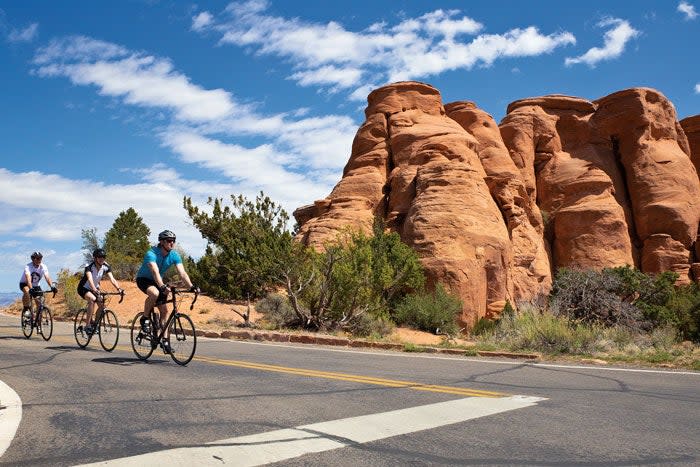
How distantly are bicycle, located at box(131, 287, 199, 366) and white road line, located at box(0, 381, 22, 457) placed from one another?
2735 millimetres

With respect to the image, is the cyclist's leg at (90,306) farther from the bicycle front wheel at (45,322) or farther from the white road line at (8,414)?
the white road line at (8,414)

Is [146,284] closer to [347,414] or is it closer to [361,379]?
[361,379]

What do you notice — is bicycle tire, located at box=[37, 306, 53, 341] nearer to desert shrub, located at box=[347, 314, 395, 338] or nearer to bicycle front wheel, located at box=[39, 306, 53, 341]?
bicycle front wheel, located at box=[39, 306, 53, 341]

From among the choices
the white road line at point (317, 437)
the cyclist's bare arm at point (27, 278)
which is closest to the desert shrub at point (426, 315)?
the cyclist's bare arm at point (27, 278)

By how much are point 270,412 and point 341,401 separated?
36.0 inches

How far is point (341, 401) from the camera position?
6.43m

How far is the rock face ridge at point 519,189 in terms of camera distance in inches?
1379

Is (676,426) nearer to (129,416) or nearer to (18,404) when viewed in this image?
(129,416)

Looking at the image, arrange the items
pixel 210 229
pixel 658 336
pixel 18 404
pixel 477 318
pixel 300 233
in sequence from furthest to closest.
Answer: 1. pixel 300 233
2. pixel 210 229
3. pixel 477 318
4. pixel 658 336
5. pixel 18 404

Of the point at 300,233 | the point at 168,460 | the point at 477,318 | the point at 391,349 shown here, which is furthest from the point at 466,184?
the point at 168,460

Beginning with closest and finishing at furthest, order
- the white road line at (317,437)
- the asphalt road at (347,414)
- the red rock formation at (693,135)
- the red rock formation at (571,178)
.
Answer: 1. the white road line at (317,437)
2. the asphalt road at (347,414)
3. the red rock formation at (571,178)
4. the red rock formation at (693,135)

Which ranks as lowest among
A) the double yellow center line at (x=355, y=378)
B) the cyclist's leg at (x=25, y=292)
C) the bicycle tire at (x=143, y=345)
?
the double yellow center line at (x=355, y=378)

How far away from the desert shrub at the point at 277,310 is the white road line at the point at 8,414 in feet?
44.5

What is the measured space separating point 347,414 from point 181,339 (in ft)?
15.9
